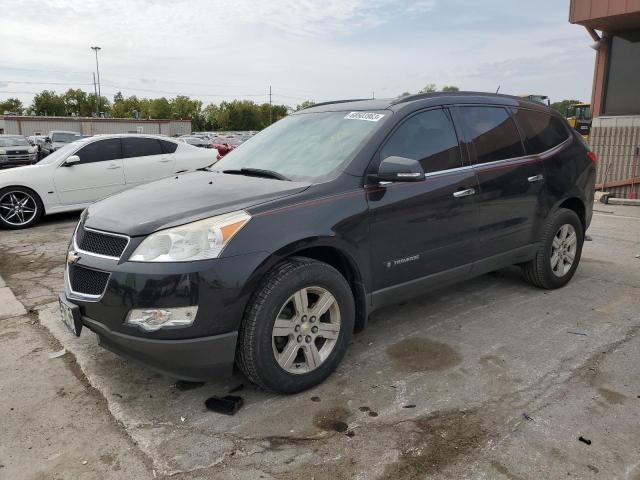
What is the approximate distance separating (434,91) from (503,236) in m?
1.33

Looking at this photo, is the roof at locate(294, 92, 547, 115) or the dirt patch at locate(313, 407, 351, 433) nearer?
the dirt patch at locate(313, 407, 351, 433)

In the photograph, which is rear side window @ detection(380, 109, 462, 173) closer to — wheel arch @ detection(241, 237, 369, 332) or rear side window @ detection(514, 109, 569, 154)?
wheel arch @ detection(241, 237, 369, 332)

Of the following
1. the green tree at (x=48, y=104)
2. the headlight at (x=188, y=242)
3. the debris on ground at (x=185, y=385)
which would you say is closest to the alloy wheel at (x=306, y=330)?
the headlight at (x=188, y=242)

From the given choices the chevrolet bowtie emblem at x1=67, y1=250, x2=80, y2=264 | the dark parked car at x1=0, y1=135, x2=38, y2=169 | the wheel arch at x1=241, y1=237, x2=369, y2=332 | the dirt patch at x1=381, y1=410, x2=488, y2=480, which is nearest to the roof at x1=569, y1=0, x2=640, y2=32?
the wheel arch at x1=241, y1=237, x2=369, y2=332

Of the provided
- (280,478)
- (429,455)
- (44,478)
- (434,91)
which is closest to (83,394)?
(44,478)

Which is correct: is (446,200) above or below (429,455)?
above

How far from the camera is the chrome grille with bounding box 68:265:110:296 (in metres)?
2.90

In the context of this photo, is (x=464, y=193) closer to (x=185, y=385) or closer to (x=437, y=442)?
(x=437, y=442)

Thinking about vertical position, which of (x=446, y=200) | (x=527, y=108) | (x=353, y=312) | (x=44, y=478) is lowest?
(x=44, y=478)

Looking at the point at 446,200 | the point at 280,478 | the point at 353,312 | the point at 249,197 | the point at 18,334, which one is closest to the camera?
the point at 280,478

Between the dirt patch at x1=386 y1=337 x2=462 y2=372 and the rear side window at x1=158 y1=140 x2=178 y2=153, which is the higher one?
the rear side window at x1=158 y1=140 x2=178 y2=153

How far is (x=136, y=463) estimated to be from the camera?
2.57m

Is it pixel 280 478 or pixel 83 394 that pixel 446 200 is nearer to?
pixel 280 478

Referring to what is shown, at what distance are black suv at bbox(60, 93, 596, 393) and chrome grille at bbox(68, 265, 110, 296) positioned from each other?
0.04 feet
